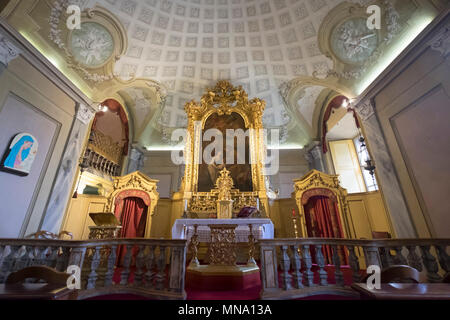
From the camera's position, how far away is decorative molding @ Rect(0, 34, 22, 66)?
3586mm

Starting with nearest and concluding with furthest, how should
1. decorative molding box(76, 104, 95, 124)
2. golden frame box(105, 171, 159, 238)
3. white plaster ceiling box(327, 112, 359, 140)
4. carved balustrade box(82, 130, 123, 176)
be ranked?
1. decorative molding box(76, 104, 95, 124)
2. golden frame box(105, 171, 159, 238)
3. carved balustrade box(82, 130, 123, 176)
4. white plaster ceiling box(327, 112, 359, 140)

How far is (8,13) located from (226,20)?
220 inches

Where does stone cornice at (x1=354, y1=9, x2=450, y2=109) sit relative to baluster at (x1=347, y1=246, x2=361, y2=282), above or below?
above

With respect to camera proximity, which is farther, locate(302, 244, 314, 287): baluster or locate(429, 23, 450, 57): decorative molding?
locate(429, 23, 450, 57): decorative molding

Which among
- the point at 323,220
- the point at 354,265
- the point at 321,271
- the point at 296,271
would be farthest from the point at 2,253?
the point at 323,220

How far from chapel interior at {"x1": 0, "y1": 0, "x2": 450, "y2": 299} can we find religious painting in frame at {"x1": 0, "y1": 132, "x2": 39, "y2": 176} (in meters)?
0.02

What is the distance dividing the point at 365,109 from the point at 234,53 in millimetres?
4921

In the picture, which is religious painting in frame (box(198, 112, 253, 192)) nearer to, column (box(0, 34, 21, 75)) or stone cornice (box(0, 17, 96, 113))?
stone cornice (box(0, 17, 96, 113))

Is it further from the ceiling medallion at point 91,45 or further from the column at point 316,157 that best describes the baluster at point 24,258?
the column at point 316,157

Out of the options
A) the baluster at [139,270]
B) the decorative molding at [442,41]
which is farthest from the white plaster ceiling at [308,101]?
the baluster at [139,270]

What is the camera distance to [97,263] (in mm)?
2689

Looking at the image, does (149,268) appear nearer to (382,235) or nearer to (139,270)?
(139,270)

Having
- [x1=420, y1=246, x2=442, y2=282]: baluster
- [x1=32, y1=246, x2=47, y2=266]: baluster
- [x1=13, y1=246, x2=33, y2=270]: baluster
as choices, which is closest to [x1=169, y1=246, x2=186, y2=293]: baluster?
[x1=32, y1=246, x2=47, y2=266]: baluster

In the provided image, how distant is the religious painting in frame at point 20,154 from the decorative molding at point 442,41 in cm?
801
